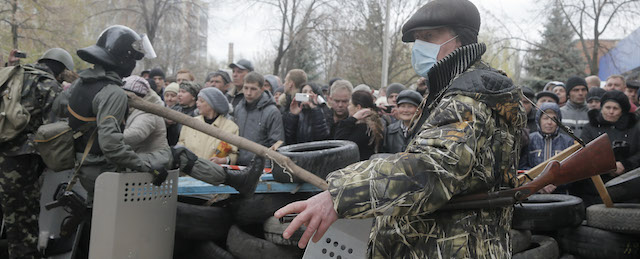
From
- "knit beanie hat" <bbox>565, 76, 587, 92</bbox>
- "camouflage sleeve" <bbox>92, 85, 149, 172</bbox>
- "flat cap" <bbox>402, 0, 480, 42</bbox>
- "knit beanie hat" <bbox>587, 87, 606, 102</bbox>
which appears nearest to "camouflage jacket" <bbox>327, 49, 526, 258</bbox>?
"flat cap" <bbox>402, 0, 480, 42</bbox>

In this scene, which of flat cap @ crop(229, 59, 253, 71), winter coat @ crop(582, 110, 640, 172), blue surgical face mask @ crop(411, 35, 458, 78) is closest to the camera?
blue surgical face mask @ crop(411, 35, 458, 78)

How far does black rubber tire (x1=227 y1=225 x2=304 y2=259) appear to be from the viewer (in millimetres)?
4180

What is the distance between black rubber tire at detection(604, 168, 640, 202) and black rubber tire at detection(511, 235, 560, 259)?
27.0 inches

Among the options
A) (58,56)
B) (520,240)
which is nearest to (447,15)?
(520,240)

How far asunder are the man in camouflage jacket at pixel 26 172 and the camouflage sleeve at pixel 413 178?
4.30 m

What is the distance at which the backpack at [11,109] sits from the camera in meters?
4.73

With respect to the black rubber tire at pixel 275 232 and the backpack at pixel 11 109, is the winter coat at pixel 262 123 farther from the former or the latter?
the backpack at pixel 11 109

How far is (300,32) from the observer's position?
19.0 meters

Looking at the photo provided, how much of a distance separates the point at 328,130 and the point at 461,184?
13.8 feet

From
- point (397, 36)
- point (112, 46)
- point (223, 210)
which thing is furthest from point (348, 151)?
point (397, 36)

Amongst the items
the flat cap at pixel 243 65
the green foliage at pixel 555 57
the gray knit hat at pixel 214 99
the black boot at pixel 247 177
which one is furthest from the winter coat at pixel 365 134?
the green foliage at pixel 555 57

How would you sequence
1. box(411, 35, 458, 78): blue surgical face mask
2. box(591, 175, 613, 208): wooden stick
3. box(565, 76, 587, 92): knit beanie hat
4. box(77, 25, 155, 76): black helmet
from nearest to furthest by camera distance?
box(411, 35, 458, 78): blue surgical face mask < box(591, 175, 613, 208): wooden stick < box(77, 25, 155, 76): black helmet < box(565, 76, 587, 92): knit beanie hat

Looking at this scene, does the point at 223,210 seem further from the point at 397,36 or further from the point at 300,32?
the point at 397,36

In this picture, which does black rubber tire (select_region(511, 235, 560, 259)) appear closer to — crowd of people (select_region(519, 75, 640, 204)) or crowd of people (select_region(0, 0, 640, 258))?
crowd of people (select_region(0, 0, 640, 258))
